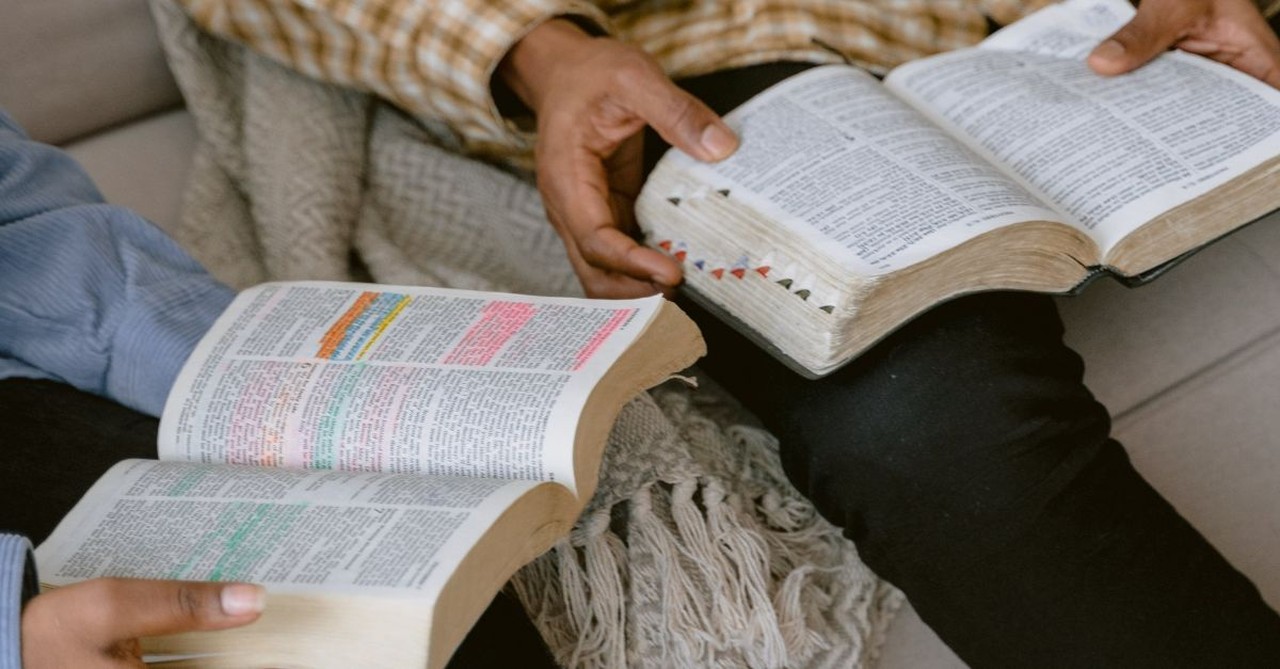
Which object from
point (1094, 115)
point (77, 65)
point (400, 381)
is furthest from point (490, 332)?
point (77, 65)

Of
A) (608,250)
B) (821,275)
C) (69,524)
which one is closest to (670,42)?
(608,250)

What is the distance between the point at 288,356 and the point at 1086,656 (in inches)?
19.0

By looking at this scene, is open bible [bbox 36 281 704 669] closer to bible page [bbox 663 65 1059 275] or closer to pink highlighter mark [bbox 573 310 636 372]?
pink highlighter mark [bbox 573 310 636 372]

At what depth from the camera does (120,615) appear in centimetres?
49

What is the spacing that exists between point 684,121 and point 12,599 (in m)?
0.47

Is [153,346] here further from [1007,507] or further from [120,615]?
[1007,507]

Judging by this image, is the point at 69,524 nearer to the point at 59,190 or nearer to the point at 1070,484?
the point at 59,190

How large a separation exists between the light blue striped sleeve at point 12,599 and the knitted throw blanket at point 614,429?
0.31 metres

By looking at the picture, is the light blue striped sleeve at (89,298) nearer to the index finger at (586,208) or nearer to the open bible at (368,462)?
the open bible at (368,462)

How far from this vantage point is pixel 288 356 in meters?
0.66

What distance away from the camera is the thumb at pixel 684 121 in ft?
2.49

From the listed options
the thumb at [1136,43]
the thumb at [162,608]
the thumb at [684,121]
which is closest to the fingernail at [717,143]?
the thumb at [684,121]

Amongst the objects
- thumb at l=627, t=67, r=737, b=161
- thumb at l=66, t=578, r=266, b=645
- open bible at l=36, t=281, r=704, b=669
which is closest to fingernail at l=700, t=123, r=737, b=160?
thumb at l=627, t=67, r=737, b=161

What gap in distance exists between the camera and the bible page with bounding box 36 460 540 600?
0.52m
